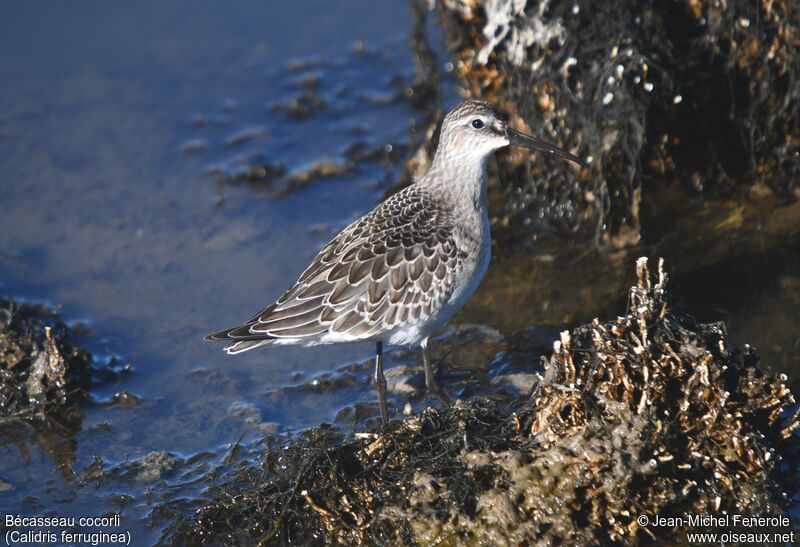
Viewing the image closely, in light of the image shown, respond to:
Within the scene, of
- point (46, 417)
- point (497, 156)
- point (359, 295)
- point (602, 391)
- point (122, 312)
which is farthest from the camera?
point (497, 156)

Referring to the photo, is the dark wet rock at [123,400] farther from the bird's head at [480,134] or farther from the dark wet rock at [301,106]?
the dark wet rock at [301,106]

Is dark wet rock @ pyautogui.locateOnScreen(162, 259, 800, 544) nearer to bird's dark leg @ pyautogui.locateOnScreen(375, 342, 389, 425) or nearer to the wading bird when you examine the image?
bird's dark leg @ pyautogui.locateOnScreen(375, 342, 389, 425)

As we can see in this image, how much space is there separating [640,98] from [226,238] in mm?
3812

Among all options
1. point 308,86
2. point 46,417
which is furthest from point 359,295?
point 308,86

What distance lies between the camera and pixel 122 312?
28.0 feet

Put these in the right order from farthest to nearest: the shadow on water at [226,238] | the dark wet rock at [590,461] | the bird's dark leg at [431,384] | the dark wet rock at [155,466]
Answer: the shadow on water at [226,238], the bird's dark leg at [431,384], the dark wet rock at [155,466], the dark wet rock at [590,461]

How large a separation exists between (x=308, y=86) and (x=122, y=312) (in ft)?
12.9

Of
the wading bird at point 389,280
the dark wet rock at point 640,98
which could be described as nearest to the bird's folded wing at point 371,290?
the wading bird at point 389,280

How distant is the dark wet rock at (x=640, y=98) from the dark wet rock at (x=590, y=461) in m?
2.83

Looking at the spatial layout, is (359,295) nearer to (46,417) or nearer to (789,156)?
(46,417)

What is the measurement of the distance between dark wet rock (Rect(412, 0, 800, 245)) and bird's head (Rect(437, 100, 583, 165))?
149 cm

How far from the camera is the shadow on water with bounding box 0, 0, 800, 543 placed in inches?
284

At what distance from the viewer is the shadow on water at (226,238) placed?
284 inches

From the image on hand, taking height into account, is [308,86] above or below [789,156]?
above
